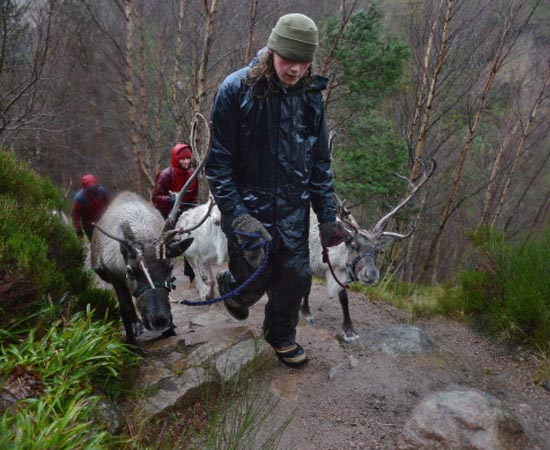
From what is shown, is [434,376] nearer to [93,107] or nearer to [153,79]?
[153,79]

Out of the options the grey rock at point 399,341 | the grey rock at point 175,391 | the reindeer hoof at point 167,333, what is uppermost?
the grey rock at point 175,391

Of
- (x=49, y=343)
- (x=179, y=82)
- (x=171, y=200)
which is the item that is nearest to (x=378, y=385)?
(x=49, y=343)

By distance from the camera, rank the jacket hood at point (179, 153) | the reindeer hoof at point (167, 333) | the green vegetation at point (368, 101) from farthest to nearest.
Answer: the green vegetation at point (368, 101), the jacket hood at point (179, 153), the reindeer hoof at point (167, 333)

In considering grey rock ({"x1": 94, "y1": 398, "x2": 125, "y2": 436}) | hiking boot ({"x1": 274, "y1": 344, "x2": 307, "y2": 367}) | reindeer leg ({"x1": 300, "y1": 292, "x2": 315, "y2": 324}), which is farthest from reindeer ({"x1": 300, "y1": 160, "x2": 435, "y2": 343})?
grey rock ({"x1": 94, "y1": 398, "x2": 125, "y2": 436})

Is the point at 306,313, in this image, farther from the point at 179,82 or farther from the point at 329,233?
the point at 179,82

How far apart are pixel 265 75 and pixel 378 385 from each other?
8.58 ft

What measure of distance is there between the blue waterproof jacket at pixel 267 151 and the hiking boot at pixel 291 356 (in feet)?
3.32

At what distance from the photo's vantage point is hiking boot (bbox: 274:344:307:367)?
3.78m

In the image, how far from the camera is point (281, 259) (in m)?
3.41

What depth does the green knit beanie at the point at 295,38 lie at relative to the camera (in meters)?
2.77

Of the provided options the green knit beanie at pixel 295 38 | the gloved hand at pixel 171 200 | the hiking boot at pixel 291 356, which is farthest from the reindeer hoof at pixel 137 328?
the green knit beanie at pixel 295 38

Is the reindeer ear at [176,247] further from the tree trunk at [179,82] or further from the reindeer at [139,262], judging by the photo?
the tree trunk at [179,82]

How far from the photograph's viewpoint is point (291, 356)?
3.78 meters

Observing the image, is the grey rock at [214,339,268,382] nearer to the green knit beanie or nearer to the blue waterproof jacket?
the blue waterproof jacket
